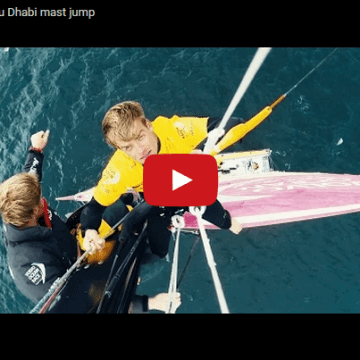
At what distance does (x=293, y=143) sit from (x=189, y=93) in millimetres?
4041

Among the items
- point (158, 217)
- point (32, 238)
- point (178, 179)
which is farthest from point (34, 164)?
point (178, 179)

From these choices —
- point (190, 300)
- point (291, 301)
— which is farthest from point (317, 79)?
point (190, 300)

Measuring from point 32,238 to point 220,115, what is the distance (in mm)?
8526

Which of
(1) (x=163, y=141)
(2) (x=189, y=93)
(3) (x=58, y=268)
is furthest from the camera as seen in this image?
(2) (x=189, y=93)

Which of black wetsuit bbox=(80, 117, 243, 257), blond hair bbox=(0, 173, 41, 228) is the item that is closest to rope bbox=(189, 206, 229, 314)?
black wetsuit bbox=(80, 117, 243, 257)

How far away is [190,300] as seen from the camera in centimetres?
1112

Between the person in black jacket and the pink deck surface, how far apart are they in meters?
4.49

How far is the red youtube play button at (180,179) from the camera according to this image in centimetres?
384

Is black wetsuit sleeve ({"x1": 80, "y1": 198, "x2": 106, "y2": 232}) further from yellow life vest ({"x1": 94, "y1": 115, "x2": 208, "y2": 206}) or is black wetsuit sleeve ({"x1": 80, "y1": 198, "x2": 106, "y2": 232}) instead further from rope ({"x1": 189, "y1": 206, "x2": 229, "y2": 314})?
rope ({"x1": 189, "y1": 206, "x2": 229, "y2": 314})

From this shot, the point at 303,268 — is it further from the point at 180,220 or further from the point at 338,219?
the point at 180,220

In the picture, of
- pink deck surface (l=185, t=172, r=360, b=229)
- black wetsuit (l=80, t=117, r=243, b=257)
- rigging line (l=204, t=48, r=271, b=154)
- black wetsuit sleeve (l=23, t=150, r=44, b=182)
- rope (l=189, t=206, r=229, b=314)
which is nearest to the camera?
rigging line (l=204, t=48, r=271, b=154)

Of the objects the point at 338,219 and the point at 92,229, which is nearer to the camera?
the point at 92,229

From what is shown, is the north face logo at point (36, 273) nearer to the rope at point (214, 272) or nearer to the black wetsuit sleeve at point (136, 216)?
the black wetsuit sleeve at point (136, 216)

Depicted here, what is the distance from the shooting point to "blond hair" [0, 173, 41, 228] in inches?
185
